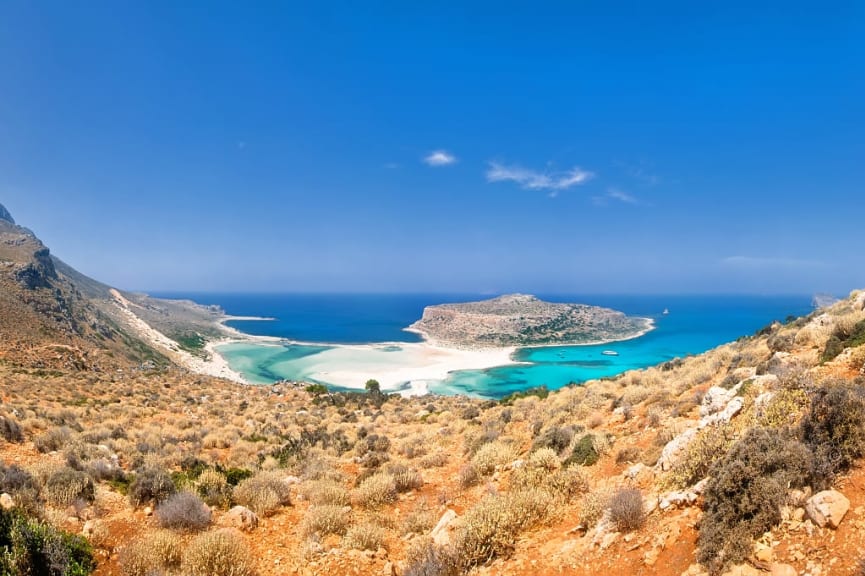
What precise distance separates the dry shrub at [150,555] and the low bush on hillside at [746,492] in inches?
250

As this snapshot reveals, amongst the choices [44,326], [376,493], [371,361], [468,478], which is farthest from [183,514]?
[371,361]

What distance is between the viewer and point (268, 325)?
488 ft

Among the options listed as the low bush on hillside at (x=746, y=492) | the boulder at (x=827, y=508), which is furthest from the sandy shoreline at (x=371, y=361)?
the boulder at (x=827, y=508)

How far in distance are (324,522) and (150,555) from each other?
248cm

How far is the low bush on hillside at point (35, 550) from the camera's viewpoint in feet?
14.9

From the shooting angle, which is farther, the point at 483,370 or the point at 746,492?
the point at 483,370

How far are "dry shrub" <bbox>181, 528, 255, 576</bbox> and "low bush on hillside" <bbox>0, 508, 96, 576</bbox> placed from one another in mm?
1246

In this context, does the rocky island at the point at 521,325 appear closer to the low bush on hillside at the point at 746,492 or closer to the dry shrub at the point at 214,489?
the dry shrub at the point at 214,489

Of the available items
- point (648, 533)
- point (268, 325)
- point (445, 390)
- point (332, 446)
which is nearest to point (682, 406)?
point (648, 533)

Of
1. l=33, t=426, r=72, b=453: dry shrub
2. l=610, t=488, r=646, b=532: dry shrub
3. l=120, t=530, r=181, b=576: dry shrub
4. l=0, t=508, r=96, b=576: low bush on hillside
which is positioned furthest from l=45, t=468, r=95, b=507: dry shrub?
l=610, t=488, r=646, b=532: dry shrub

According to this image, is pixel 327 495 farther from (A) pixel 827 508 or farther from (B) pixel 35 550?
(A) pixel 827 508

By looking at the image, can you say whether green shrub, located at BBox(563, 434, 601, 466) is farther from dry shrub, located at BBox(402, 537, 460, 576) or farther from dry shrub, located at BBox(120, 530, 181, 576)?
dry shrub, located at BBox(120, 530, 181, 576)

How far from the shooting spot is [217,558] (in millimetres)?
5258

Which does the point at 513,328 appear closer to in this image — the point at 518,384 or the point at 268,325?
the point at 518,384
